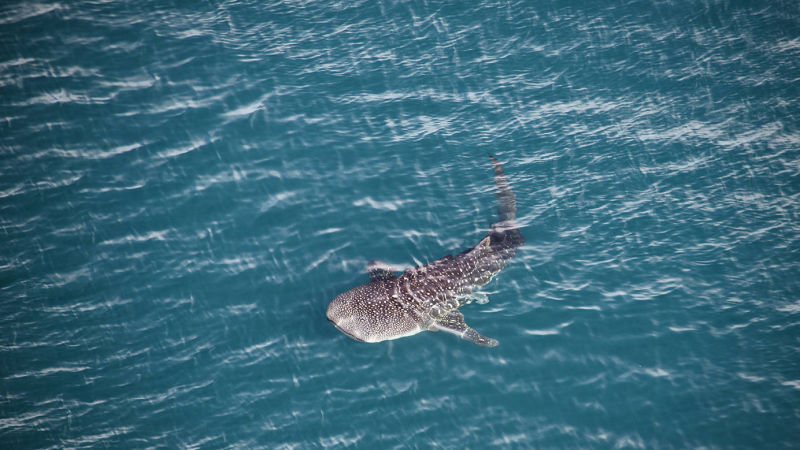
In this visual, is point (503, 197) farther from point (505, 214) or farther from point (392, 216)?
point (392, 216)

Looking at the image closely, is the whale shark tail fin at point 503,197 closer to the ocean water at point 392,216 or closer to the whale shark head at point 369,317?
the ocean water at point 392,216

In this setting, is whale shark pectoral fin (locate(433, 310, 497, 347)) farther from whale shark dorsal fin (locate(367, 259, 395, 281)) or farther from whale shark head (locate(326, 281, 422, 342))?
whale shark dorsal fin (locate(367, 259, 395, 281))

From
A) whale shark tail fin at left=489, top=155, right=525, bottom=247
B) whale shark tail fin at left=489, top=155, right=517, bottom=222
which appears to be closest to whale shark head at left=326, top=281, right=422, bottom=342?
whale shark tail fin at left=489, top=155, right=525, bottom=247

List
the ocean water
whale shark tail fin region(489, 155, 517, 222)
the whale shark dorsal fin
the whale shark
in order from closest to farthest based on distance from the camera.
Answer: the ocean water → the whale shark → the whale shark dorsal fin → whale shark tail fin region(489, 155, 517, 222)

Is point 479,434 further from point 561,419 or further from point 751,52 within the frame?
point 751,52

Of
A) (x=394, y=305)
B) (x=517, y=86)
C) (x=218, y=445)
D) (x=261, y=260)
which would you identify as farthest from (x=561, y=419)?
(x=517, y=86)

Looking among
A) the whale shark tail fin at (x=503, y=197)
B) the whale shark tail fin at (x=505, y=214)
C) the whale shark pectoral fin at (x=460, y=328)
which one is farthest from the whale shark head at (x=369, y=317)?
the whale shark tail fin at (x=503, y=197)

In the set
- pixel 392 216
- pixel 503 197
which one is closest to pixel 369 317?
pixel 392 216
